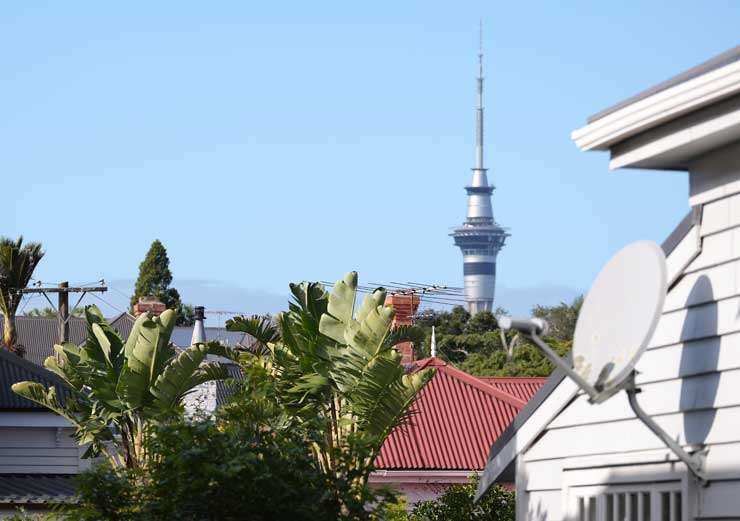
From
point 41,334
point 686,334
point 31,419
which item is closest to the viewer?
point 686,334

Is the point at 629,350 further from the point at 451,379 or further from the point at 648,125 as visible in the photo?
the point at 451,379

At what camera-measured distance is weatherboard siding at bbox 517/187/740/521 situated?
769 centimetres

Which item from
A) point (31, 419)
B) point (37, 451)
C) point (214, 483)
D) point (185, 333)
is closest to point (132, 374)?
point (214, 483)

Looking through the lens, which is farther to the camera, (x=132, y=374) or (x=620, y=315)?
(x=132, y=374)

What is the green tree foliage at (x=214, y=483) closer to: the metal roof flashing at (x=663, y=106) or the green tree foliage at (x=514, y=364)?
the metal roof flashing at (x=663, y=106)

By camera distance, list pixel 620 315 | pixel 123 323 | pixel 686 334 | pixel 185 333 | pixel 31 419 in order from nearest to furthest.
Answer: pixel 620 315 → pixel 686 334 → pixel 31 419 → pixel 185 333 → pixel 123 323

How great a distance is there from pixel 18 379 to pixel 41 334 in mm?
56075

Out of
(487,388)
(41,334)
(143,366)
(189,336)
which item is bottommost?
(487,388)

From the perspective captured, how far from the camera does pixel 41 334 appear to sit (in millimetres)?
87625

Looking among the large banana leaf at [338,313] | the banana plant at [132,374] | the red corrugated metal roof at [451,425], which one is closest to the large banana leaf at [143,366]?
the banana plant at [132,374]

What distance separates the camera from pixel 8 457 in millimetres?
32469

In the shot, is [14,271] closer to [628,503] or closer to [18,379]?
[18,379]

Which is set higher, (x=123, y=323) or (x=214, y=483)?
(x=123, y=323)

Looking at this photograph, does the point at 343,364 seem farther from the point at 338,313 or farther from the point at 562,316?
the point at 562,316
